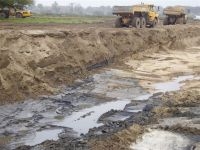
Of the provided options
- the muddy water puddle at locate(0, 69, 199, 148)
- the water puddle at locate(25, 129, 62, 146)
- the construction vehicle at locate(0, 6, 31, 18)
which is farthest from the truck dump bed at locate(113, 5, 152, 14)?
the water puddle at locate(25, 129, 62, 146)

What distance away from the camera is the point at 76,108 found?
53.2ft

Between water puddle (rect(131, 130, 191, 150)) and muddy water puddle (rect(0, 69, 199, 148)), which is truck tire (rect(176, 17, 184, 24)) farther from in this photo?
water puddle (rect(131, 130, 191, 150))

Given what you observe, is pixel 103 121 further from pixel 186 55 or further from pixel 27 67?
pixel 186 55

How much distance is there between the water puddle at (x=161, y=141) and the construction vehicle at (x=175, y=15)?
1314 inches

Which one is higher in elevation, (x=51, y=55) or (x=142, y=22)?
(x=142, y=22)

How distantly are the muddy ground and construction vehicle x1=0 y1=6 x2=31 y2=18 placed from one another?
14332 millimetres

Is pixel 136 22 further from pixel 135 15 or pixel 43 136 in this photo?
pixel 43 136

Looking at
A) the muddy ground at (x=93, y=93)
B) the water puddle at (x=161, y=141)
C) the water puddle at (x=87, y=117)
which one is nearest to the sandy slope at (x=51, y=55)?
the muddy ground at (x=93, y=93)

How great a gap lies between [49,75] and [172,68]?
8.51m

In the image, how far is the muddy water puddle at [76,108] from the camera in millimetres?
13383

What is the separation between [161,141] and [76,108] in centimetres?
533

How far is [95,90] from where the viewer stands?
19047 mm

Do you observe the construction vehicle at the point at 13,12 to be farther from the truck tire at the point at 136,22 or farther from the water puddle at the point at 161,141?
the water puddle at the point at 161,141

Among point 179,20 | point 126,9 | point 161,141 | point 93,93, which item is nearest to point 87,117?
point 93,93
